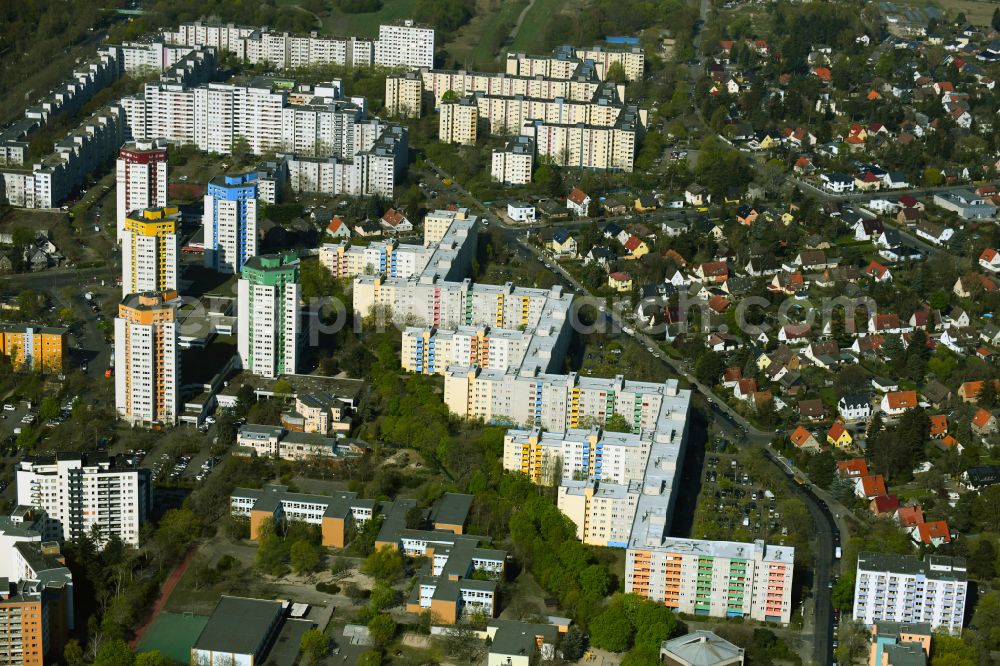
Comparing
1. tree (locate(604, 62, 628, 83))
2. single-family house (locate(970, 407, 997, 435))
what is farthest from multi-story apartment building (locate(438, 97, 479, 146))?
single-family house (locate(970, 407, 997, 435))

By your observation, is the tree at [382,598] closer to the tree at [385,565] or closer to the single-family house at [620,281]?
the tree at [385,565]

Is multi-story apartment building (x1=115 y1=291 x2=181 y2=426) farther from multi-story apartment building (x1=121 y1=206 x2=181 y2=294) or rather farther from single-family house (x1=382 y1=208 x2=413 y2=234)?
single-family house (x1=382 y1=208 x2=413 y2=234)

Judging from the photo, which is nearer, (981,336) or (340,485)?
(340,485)

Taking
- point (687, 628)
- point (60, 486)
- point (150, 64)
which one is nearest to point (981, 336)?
point (687, 628)

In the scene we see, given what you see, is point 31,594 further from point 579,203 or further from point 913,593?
point 579,203

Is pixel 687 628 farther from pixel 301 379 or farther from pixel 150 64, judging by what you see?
pixel 150 64
